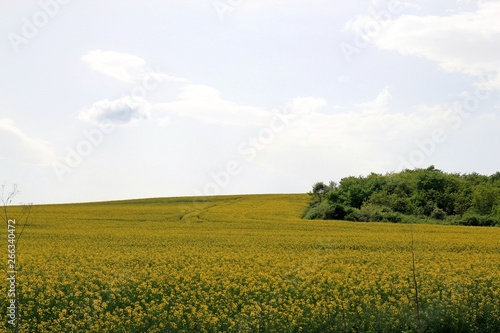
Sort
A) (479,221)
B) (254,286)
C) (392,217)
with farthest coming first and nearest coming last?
1. (479,221)
2. (392,217)
3. (254,286)

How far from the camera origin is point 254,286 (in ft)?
53.8

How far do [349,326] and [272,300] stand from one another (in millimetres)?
2299

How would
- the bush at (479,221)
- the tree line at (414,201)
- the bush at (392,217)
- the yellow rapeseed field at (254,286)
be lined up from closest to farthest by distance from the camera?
the yellow rapeseed field at (254,286) < the bush at (392,217) < the bush at (479,221) < the tree line at (414,201)

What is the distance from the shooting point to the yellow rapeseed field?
13859 millimetres

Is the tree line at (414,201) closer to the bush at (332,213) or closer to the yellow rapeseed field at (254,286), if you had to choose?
the bush at (332,213)

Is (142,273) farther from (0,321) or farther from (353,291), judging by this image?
(353,291)

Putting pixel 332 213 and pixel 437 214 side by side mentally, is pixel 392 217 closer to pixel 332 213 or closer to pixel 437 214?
pixel 332 213

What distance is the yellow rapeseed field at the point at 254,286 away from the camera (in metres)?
13.9

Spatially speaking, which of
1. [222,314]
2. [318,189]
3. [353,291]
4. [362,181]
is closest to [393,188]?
[362,181]

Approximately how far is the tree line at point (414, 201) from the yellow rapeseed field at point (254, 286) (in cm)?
2392

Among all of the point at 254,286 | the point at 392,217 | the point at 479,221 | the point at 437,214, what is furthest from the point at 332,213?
the point at 254,286

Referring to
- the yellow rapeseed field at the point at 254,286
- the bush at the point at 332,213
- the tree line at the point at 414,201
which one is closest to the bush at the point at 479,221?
the tree line at the point at 414,201

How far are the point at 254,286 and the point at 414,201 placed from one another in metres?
45.4

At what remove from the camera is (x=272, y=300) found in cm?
1505
